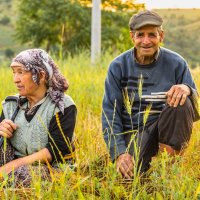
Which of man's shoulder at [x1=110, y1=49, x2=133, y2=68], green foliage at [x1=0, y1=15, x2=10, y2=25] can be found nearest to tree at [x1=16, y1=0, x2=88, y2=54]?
man's shoulder at [x1=110, y1=49, x2=133, y2=68]

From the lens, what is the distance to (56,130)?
3920mm

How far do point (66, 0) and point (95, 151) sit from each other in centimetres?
2504

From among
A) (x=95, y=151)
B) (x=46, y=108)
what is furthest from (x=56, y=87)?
(x=95, y=151)

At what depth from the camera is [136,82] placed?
13.6 ft

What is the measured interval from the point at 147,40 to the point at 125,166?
834 millimetres

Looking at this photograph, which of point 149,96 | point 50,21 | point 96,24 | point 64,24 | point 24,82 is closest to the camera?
point 24,82

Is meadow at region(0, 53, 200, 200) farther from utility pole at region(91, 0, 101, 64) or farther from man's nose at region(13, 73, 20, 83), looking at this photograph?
utility pole at region(91, 0, 101, 64)

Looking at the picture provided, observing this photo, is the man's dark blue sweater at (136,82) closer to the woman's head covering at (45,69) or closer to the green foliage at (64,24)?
the woman's head covering at (45,69)

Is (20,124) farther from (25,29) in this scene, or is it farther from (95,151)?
(25,29)

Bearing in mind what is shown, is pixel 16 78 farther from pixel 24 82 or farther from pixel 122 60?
pixel 122 60

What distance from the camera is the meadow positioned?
310 cm

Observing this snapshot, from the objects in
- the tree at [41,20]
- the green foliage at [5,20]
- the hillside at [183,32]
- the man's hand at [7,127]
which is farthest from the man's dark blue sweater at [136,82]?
the green foliage at [5,20]

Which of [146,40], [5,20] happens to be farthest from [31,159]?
[5,20]

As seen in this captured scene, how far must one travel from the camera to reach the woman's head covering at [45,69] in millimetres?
3957
